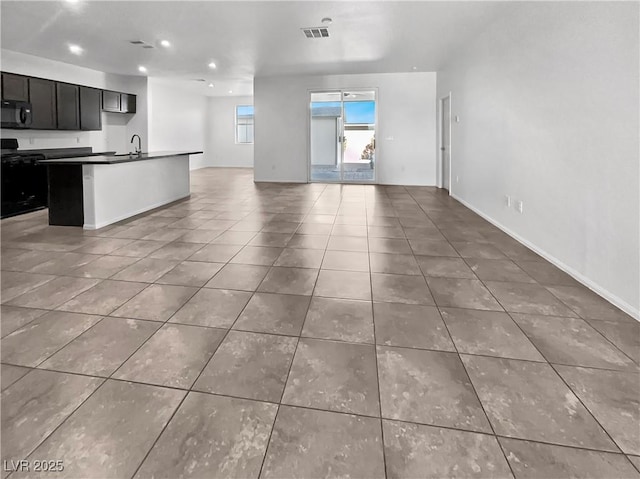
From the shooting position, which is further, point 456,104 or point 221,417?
point 456,104

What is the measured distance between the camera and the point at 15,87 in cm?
607

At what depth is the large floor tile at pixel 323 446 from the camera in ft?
4.21

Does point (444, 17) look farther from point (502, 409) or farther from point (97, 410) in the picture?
point (97, 410)

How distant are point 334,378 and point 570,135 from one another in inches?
114

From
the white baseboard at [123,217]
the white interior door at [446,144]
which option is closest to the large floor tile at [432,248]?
the white baseboard at [123,217]

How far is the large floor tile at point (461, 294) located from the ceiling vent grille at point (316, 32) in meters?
4.33

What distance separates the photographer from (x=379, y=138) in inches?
377

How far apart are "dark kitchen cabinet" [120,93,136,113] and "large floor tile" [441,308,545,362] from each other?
Result: 9.26 meters

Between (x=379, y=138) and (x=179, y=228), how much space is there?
6.19m

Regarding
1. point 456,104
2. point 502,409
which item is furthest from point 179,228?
point 456,104

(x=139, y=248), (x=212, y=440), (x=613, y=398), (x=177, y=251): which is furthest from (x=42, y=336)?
(x=613, y=398)

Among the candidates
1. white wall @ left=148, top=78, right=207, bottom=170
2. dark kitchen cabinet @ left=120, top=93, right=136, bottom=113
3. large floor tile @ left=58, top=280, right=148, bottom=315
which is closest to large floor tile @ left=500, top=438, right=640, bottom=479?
large floor tile @ left=58, top=280, right=148, bottom=315

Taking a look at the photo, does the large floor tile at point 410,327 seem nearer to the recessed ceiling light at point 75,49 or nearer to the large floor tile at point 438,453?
the large floor tile at point 438,453

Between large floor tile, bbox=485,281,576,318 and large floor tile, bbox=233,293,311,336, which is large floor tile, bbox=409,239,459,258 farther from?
large floor tile, bbox=233,293,311,336
